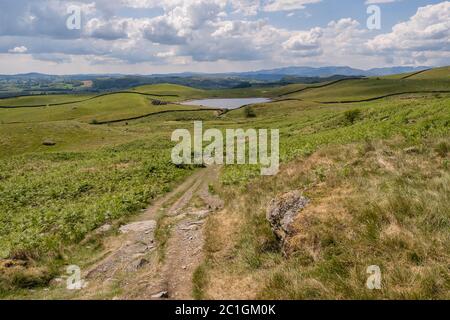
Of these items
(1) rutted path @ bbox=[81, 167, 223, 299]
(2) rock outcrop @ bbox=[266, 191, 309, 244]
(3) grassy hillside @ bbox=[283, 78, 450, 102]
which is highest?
(3) grassy hillside @ bbox=[283, 78, 450, 102]

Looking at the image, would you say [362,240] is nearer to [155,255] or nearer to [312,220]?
[312,220]

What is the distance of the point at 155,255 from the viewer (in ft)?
44.8

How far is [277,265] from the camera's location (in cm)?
1024

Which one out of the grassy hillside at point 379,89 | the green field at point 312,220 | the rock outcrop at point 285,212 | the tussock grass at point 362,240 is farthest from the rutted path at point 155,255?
the grassy hillside at point 379,89

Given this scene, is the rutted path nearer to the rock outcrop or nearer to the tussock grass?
the tussock grass

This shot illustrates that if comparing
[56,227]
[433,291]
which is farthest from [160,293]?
[56,227]

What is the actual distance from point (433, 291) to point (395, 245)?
165 cm

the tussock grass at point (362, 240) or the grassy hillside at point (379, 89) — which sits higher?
the grassy hillside at point (379, 89)

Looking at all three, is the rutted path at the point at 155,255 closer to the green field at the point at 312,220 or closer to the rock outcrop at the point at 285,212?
Answer: the green field at the point at 312,220

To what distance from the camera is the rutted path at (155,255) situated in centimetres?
1095

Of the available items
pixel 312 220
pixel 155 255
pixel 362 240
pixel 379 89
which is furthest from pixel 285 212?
pixel 379 89

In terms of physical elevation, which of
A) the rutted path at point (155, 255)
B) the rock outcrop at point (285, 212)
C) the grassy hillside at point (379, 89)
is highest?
the grassy hillside at point (379, 89)

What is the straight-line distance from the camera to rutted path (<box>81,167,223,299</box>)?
35.9ft

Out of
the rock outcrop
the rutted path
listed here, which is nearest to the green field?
the rock outcrop
